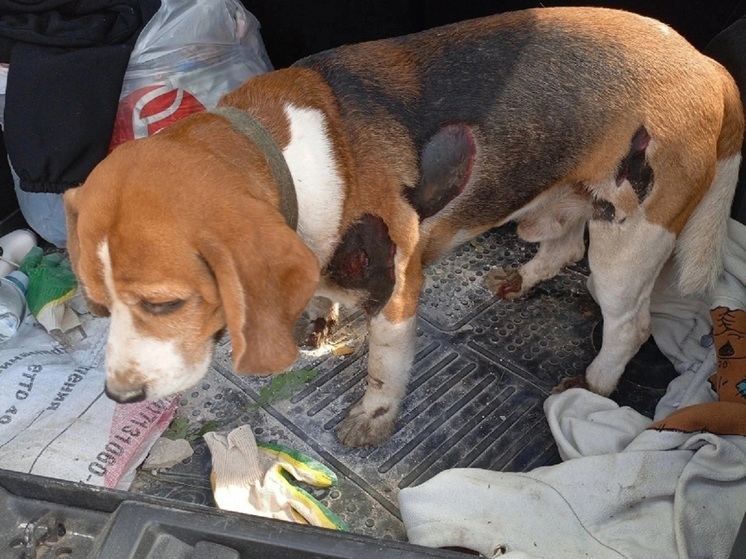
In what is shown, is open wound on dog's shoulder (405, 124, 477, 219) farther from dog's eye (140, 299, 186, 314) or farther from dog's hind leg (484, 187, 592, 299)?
dog's eye (140, 299, 186, 314)

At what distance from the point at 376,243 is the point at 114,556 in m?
1.15

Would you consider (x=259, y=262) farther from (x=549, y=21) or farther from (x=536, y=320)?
(x=536, y=320)

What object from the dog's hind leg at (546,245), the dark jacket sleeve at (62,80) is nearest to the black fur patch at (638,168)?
the dog's hind leg at (546,245)

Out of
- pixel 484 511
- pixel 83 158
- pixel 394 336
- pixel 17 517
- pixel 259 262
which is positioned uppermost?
pixel 259 262

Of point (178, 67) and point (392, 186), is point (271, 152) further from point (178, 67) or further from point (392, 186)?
point (178, 67)

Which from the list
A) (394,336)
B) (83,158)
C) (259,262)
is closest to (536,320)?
(394,336)

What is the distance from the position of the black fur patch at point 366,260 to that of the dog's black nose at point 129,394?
1.98ft

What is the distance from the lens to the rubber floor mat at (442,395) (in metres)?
2.44

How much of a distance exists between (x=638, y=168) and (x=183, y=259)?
1.32 meters

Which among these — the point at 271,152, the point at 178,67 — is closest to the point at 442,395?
the point at 271,152

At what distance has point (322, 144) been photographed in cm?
201

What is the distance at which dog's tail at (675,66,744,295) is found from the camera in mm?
2334

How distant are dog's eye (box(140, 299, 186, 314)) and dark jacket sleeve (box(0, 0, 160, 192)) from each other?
4.54ft

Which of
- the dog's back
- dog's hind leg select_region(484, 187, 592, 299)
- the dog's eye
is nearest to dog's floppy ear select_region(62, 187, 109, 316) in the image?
the dog's eye
